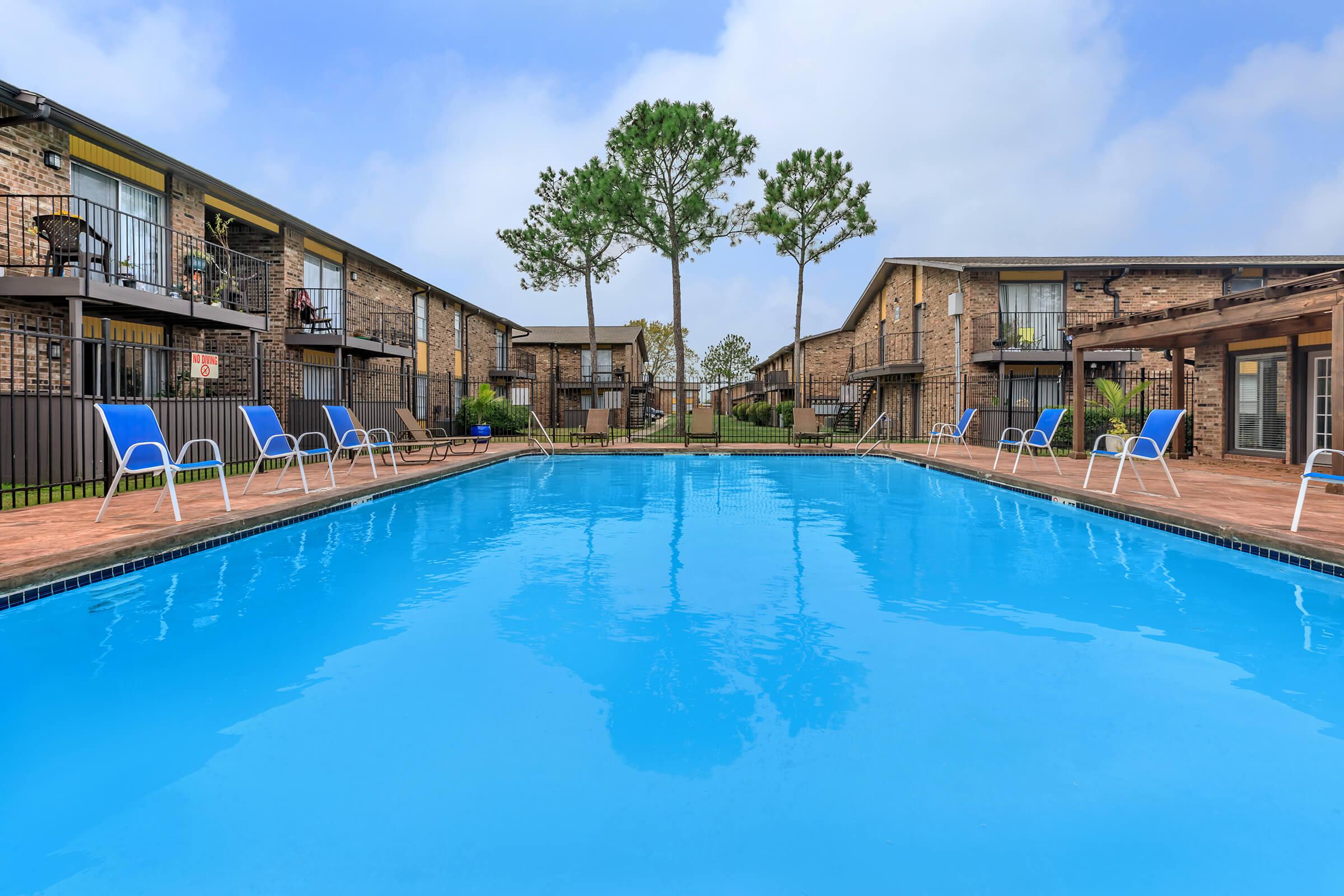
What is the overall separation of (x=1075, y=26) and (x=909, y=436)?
43.7 ft

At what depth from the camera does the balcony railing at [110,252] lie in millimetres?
9695

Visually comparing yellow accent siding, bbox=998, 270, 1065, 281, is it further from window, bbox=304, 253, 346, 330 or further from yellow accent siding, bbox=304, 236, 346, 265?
yellow accent siding, bbox=304, 236, 346, 265

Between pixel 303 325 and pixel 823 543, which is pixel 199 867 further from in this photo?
pixel 303 325

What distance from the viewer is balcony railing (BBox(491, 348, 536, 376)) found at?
32875mm

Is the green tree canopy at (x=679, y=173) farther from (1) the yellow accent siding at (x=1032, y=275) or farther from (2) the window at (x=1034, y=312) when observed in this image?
(2) the window at (x=1034, y=312)

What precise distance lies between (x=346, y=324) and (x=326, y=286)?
6.33 feet

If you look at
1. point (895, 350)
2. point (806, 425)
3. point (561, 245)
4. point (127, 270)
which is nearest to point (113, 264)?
point (127, 270)

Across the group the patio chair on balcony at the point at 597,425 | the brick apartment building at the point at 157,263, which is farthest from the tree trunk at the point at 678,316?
the brick apartment building at the point at 157,263

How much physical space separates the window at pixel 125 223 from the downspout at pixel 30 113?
130cm

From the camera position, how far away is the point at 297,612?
14.0 feet

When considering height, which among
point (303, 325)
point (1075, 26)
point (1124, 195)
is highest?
point (1075, 26)

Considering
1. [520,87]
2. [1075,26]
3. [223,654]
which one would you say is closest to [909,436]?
[1075,26]

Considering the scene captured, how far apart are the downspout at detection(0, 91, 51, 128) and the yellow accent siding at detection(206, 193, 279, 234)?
4402 mm

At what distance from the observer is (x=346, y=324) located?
17.6m
